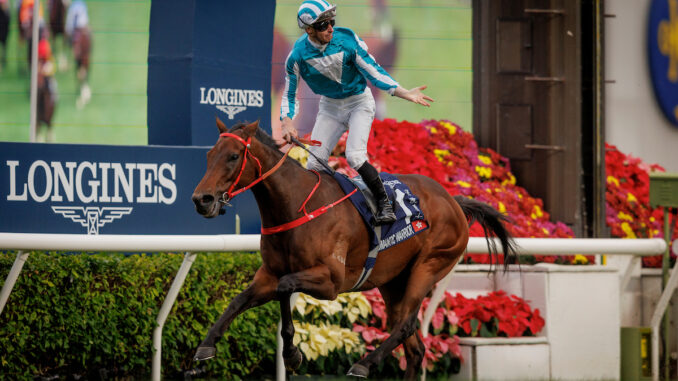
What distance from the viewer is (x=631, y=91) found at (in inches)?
399

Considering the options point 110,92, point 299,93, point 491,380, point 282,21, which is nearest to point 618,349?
point 491,380

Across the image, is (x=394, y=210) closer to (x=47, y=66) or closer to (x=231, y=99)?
(x=231, y=99)

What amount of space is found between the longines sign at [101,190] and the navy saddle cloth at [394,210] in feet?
4.52

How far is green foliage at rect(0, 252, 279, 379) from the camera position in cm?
568

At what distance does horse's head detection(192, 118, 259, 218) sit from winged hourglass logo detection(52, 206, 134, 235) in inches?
65.9

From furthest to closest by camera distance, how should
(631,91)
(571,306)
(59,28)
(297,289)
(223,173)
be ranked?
(59,28), (631,91), (571,306), (297,289), (223,173)

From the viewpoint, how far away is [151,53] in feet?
22.8

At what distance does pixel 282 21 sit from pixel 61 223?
14.1 feet

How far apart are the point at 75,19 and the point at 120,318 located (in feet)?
21.3

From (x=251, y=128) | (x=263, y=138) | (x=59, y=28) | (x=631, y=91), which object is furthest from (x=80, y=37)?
(x=251, y=128)

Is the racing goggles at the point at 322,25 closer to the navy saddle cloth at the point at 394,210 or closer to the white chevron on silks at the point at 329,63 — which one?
the white chevron on silks at the point at 329,63

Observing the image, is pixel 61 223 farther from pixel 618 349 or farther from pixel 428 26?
pixel 428 26

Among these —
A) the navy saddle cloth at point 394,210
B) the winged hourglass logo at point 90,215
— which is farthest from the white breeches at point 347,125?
the winged hourglass logo at point 90,215

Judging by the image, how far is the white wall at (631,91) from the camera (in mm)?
10078
